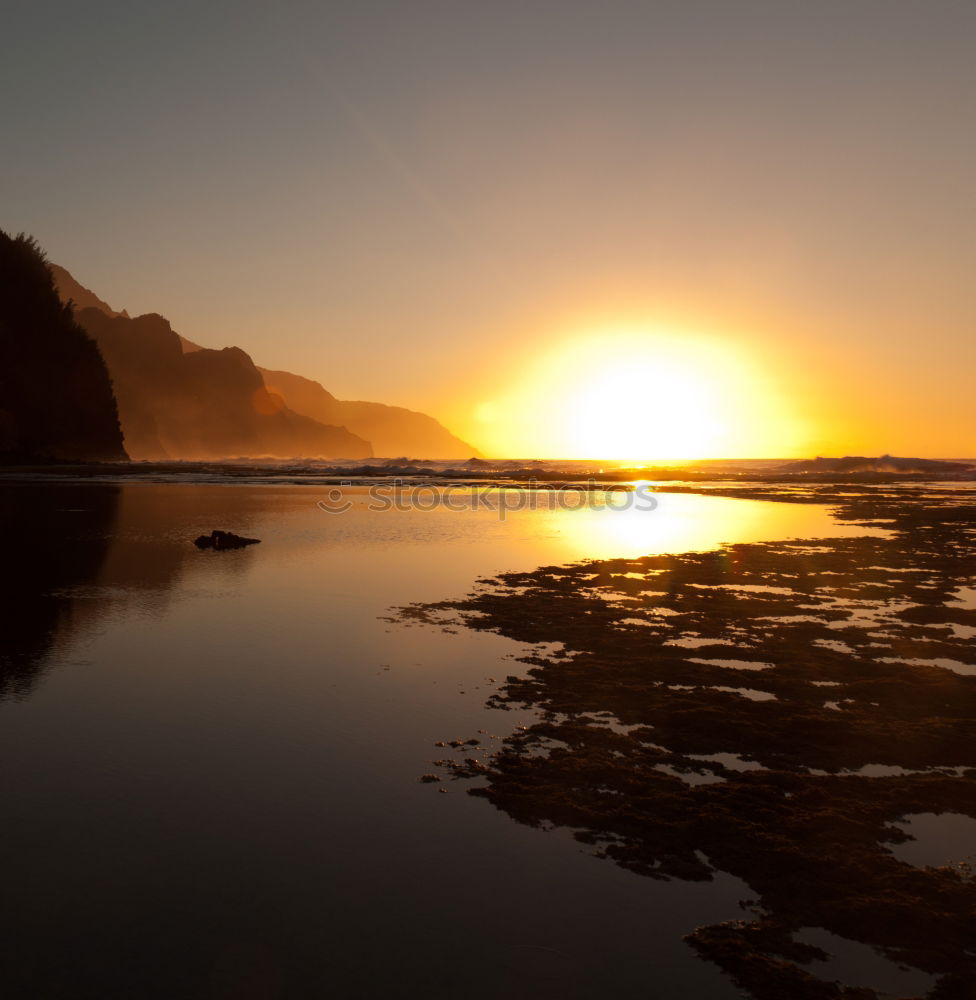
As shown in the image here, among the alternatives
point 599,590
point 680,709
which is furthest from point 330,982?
point 599,590

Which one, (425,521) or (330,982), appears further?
(425,521)

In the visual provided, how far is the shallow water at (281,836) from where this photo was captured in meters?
4.34

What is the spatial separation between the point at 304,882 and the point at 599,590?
45.0 ft

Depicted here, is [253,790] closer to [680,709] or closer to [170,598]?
[680,709]

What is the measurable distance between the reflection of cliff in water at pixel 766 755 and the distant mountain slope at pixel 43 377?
92937 mm

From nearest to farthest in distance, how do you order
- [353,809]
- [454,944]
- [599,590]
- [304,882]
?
[454,944] → [304,882] → [353,809] → [599,590]

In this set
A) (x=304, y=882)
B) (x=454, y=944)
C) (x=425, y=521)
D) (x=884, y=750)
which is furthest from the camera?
(x=425, y=521)

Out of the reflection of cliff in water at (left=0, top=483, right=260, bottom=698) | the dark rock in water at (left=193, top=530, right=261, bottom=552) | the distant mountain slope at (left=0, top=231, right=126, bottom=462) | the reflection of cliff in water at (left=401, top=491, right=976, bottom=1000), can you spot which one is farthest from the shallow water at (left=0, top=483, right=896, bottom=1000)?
the distant mountain slope at (left=0, top=231, right=126, bottom=462)

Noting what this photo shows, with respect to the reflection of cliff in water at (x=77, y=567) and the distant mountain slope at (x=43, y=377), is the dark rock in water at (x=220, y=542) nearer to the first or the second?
the reflection of cliff in water at (x=77, y=567)

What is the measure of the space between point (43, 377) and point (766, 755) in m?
107

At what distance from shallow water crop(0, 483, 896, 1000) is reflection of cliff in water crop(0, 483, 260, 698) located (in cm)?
18

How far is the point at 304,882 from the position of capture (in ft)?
17.0

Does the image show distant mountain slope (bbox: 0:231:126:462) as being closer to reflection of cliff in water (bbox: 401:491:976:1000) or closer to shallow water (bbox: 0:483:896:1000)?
shallow water (bbox: 0:483:896:1000)

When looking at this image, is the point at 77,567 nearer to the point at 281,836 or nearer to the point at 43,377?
the point at 281,836
